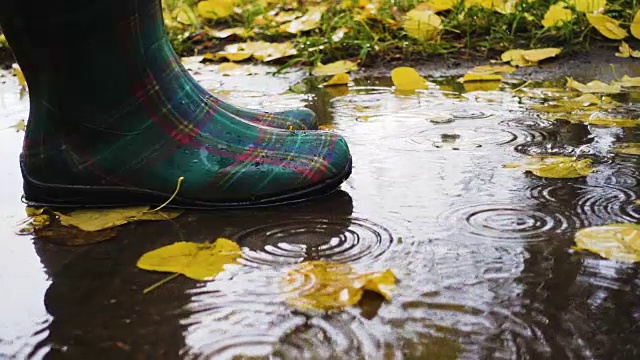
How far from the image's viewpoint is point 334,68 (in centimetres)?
273

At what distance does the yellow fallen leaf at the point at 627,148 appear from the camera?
1.36 m

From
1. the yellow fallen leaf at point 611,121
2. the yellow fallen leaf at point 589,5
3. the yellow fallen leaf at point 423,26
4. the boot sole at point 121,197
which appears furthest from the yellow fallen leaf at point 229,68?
the boot sole at point 121,197

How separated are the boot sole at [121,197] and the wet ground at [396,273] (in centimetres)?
3

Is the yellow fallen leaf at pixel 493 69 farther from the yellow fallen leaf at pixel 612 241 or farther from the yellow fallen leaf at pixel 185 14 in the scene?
the yellow fallen leaf at pixel 185 14

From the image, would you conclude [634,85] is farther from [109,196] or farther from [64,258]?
[64,258]

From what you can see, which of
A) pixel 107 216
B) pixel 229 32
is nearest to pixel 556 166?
pixel 107 216

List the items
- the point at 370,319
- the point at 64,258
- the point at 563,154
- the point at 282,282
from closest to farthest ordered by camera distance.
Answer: the point at 370,319 → the point at 282,282 → the point at 64,258 → the point at 563,154

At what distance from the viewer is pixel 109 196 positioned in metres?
1.19

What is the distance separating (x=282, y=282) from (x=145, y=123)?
46 cm

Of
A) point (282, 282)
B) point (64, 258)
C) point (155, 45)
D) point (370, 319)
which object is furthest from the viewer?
point (155, 45)

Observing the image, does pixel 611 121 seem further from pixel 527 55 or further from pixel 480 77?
pixel 527 55

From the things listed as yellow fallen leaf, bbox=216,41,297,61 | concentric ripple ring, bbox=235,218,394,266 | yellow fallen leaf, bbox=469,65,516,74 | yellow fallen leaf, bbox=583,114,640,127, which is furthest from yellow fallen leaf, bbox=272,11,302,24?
concentric ripple ring, bbox=235,218,394,266

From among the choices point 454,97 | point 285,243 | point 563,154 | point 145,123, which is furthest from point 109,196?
point 454,97

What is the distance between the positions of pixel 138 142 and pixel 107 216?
0.14 metres
